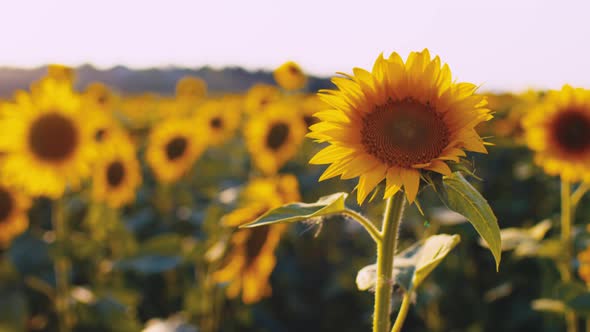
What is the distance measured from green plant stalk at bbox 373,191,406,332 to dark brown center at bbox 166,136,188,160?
4.53 metres

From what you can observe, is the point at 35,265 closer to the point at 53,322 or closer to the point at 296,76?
the point at 53,322

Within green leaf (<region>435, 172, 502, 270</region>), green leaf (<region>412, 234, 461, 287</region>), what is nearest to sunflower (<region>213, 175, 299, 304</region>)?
green leaf (<region>412, 234, 461, 287</region>)

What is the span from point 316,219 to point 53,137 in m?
3.14

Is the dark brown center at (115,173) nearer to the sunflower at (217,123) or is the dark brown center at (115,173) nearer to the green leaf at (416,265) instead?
the sunflower at (217,123)

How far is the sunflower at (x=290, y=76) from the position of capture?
22.7 feet

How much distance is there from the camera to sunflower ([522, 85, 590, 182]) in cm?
305

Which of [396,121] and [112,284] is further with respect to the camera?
[112,284]

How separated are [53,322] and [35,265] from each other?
42cm

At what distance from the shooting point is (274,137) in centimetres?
549

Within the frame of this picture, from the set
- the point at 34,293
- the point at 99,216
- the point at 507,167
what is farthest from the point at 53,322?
the point at 507,167

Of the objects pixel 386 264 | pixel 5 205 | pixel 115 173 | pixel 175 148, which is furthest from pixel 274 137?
pixel 386 264

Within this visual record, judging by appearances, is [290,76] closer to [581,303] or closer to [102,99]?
[102,99]

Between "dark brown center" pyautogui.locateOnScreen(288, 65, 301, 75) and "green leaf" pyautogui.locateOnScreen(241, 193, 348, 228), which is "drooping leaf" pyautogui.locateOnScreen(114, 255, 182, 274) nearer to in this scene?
"green leaf" pyautogui.locateOnScreen(241, 193, 348, 228)

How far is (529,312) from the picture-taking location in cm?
400
